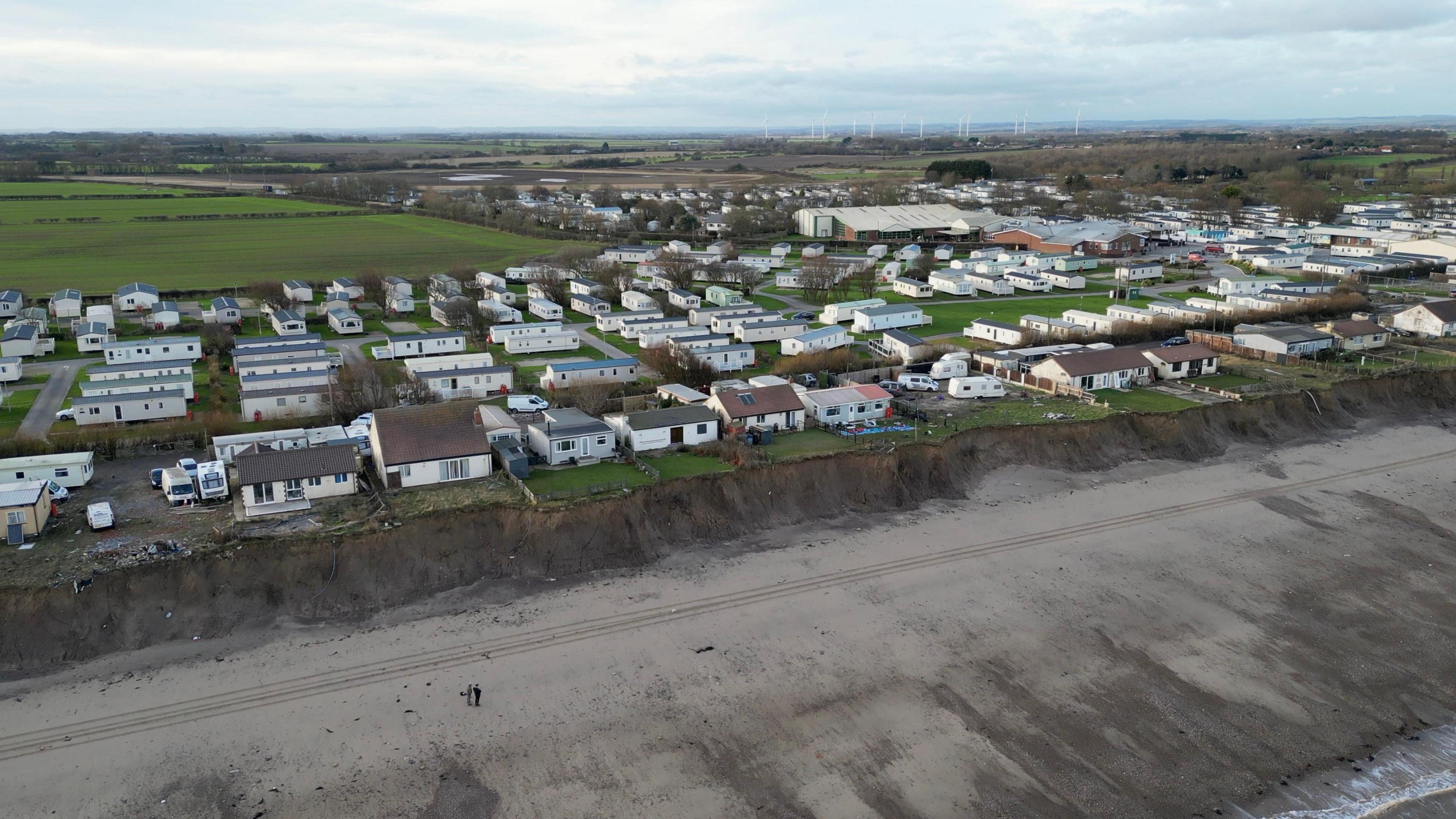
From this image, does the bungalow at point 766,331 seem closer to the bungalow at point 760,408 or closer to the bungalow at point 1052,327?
the bungalow at point 1052,327

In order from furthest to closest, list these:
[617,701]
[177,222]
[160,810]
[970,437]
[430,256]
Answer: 1. [177,222]
2. [430,256]
3. [970,437]
4. [617,701]
5. [160,810]

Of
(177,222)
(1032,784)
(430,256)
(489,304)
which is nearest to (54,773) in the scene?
(1032,784)

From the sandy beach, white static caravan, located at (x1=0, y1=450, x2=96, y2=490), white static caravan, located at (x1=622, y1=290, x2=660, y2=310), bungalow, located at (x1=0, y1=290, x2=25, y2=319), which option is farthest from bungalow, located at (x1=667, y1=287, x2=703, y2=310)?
bungalow, located at (x1=0, y1=290, x2=25, y2=319)

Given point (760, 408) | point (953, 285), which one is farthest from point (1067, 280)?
point (760, 408)

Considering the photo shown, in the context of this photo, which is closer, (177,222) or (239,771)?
(239,771)

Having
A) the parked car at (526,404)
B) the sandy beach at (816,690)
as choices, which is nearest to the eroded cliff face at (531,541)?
the sandy beach at (816,690)

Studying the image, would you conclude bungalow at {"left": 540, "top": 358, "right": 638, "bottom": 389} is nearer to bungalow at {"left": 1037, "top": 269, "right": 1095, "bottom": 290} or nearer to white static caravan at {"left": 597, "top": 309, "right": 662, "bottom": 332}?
white static caravan at {"left": 597, "top": 309, "right": 662, "bottom": 332}

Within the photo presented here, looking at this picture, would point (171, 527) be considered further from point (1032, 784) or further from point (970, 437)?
point (970, 437)
